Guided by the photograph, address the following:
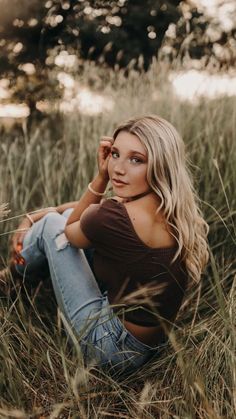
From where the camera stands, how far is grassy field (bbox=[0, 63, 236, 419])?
171 centimetres

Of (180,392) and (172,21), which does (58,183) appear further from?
(172,21)

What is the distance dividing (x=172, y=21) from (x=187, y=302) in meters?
3.77

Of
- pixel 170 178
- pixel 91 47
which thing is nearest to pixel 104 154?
pixel 170 178

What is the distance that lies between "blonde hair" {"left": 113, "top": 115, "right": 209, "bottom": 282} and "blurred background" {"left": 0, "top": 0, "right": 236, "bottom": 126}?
69.5 inches

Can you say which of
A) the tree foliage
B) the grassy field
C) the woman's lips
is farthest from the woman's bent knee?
the tree foliage

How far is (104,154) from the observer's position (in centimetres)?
213

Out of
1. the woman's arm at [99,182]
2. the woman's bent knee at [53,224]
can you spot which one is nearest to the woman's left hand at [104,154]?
the woman's arm at [99,182]

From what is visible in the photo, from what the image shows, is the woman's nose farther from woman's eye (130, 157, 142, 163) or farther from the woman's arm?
the woman's arm

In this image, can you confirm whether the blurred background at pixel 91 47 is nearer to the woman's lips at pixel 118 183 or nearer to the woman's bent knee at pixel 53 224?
the woman's bent knee at pixel 53 224

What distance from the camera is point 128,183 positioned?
1940 mm

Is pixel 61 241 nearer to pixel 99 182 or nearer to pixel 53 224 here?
pixel 53 224

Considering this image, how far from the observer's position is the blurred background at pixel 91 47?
3.94 m

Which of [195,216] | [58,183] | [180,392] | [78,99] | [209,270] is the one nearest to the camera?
[180,392]

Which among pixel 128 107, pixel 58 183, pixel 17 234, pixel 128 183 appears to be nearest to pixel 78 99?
pixel 128 107
